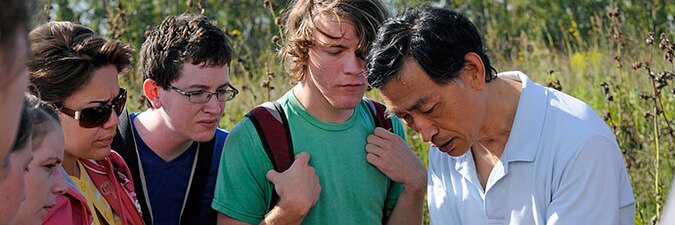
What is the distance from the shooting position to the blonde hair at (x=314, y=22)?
12.6 feet

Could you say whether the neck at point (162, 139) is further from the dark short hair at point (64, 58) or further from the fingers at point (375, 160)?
the fingers at point (375, 160)

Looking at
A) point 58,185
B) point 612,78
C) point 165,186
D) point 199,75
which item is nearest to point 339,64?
point 199,75

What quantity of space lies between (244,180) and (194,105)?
437 millimetres

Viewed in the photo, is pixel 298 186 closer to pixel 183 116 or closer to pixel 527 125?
pixel 183 116

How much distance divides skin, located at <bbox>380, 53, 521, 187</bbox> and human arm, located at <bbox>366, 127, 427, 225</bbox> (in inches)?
21.3

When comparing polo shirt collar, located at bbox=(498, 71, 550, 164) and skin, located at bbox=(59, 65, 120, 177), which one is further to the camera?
skin, located at bbox=(59, 65, 120, 177)

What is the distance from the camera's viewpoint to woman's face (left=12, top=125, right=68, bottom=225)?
276 cm

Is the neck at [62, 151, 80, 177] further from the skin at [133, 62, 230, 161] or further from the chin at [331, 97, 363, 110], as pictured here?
the chin at [331, 97, 363, 110]

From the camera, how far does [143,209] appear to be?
3.82 metres

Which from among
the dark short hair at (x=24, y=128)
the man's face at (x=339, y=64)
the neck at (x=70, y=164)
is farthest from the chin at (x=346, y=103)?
the dark short hair at (x=24, y=128)

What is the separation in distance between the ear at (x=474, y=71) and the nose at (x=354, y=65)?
0.62 meters

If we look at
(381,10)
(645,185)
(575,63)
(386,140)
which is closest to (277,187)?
(386,140)

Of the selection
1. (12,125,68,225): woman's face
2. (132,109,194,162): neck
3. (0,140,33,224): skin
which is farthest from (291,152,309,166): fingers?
(0,140,33,224): skin

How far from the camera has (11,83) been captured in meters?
1.49
